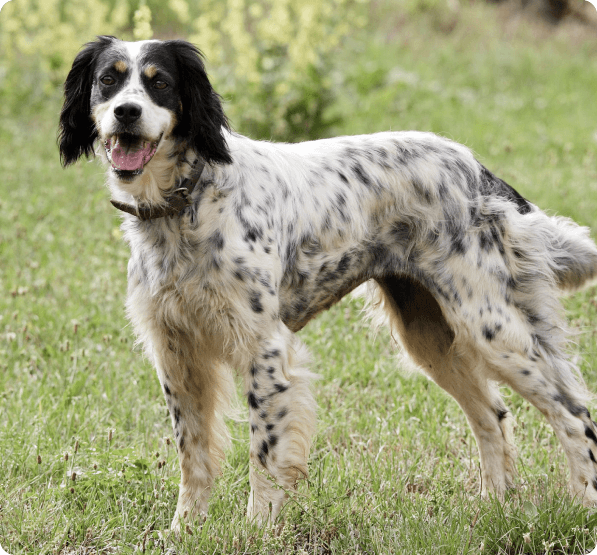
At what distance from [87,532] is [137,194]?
131 cm

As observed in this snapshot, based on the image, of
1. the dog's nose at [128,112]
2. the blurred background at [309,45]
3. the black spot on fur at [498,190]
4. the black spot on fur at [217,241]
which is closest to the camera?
the dog's nose at [128,112]

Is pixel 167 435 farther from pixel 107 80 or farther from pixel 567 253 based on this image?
pixel 567 253

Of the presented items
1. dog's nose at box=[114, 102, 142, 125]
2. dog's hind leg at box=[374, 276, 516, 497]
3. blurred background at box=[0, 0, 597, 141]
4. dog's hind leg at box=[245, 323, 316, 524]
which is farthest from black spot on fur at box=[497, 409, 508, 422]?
blurred background at box=[0, 0, 597, 141]

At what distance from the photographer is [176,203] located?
3.09 m

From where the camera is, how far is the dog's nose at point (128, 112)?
2877 mm

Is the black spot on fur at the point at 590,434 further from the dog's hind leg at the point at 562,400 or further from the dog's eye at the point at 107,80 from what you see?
the dog's eye at the point at 107,80

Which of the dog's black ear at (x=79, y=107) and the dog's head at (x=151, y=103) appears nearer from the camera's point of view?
the dog's head at (x=151, y=103)

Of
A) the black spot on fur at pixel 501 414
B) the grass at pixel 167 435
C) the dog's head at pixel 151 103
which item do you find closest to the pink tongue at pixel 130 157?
the dog's head at pixel 151 103

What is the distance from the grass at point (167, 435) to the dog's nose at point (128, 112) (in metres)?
1.35

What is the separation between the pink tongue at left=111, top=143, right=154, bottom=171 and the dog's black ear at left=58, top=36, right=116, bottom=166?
1.23 ft

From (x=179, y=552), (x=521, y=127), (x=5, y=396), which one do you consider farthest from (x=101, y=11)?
(x=179, y=552)

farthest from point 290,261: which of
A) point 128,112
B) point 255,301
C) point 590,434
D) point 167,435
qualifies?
point 590,434

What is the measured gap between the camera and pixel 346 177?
351 cm

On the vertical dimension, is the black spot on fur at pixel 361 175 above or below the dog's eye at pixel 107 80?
below
